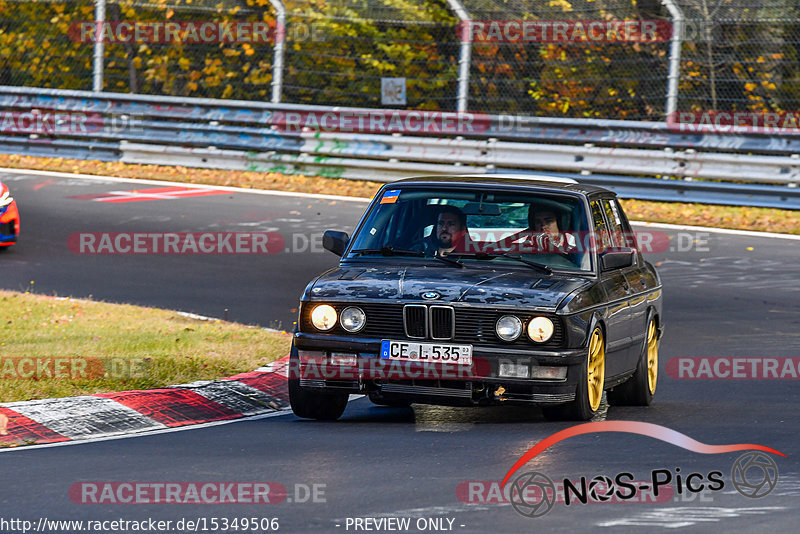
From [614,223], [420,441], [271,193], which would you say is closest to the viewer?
[420,441]

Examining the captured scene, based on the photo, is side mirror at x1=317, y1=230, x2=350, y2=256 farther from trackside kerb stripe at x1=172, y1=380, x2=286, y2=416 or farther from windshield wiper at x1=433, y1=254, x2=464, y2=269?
trackside kerb stripe at x1=172, y1=380, x2=286, y2=416

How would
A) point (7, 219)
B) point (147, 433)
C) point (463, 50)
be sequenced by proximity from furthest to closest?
point (463, 50)
point (7, 219)
point (147, 433)

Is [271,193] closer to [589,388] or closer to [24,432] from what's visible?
[589,388]

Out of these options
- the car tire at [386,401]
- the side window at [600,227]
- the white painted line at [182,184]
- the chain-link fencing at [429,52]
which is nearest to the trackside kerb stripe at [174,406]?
the car tire at [386,401]

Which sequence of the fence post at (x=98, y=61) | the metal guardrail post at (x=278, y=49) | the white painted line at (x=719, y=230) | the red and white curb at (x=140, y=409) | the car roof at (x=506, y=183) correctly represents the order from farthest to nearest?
the fence post at (x=98, y=61), the metal guardrail post at (x=278, y=49), the white painted line at (x=719, y=230), the car roof at (x=506, y=183), the red and white curb at (x=140, y=409)

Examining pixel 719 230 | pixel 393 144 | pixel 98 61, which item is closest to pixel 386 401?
pixel 719 230

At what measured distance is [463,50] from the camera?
829 inches

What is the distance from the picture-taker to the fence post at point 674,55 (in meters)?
19.5

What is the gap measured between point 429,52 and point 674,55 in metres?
4.25

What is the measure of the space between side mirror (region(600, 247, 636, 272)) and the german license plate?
4.26 feet

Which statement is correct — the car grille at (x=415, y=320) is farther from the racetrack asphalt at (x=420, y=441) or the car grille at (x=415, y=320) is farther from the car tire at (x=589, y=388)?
the car tire at (x=589, y=388)

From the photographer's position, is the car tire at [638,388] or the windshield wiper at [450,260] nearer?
the windshield wiper at [450,260]

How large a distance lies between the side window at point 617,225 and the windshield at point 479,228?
688mm

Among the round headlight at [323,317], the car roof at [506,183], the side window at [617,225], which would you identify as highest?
the car roof at [506,183]
